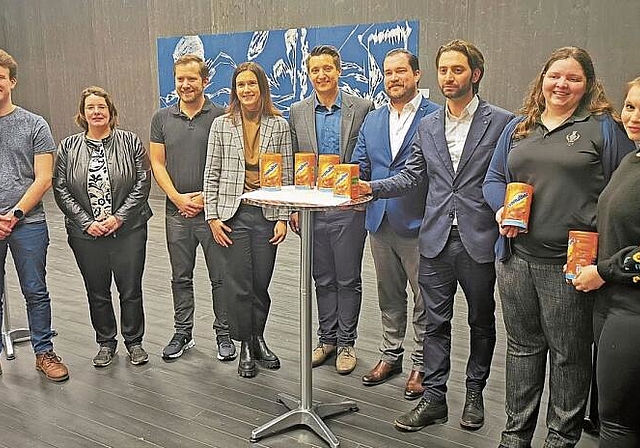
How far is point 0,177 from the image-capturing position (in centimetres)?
306

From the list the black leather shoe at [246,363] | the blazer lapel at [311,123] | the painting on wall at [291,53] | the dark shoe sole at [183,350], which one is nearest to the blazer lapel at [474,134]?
the blazer lapel at [311,123]

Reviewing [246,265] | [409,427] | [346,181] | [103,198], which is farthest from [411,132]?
[103,198]

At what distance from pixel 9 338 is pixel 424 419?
250 cm

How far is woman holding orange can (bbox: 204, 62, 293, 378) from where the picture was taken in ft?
10.3

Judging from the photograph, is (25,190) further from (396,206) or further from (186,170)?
(396,206)

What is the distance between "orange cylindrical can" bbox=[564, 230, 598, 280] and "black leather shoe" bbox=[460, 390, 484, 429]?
0.98 metres

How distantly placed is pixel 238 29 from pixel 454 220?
6.04m

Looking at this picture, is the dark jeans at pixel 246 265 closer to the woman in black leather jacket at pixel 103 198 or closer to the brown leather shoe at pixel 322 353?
the brown leather shoe at pixel 322 353

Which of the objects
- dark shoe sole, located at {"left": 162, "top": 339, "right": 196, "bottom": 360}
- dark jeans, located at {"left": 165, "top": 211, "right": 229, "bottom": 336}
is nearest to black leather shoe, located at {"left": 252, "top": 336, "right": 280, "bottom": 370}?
dark jeans, located at {"left": 165, "top": 211, "right": 229, "bottom": 336}

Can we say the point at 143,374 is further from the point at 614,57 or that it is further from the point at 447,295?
the point at 614,57

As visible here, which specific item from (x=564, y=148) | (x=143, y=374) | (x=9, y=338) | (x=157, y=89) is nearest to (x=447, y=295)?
(x=564, y=148)

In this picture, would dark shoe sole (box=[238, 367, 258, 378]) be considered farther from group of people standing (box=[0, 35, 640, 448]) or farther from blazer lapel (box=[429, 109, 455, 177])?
blazer lapel (box=[429, 109, 455, 177])

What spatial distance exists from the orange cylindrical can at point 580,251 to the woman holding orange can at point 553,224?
5.8 inches

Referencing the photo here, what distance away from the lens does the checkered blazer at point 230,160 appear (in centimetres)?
314
